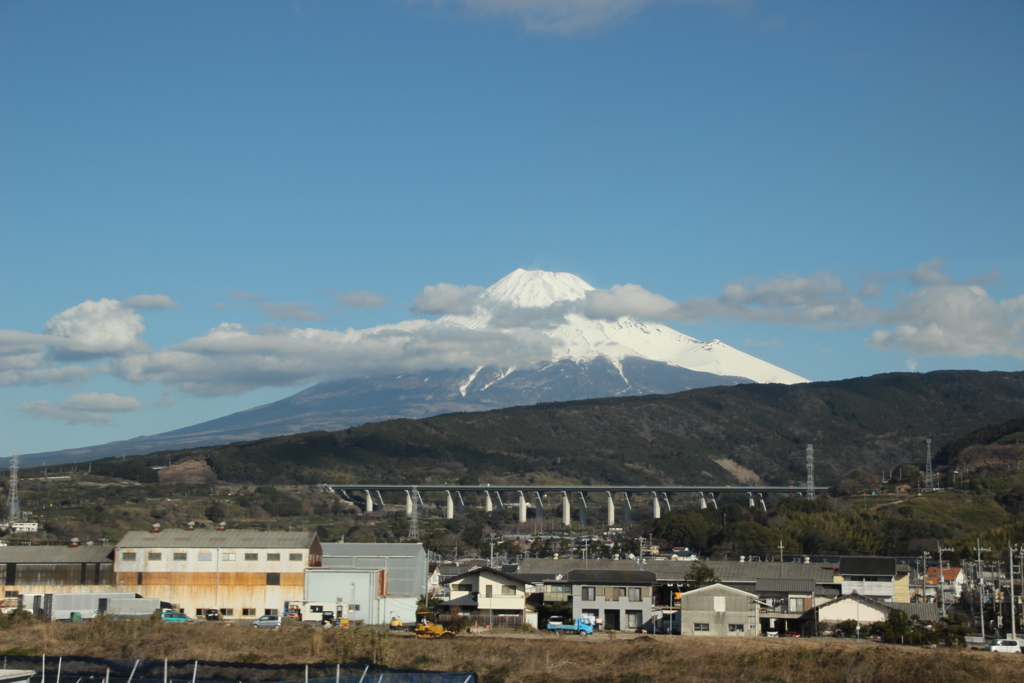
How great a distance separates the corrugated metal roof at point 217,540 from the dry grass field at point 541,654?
36.8ft

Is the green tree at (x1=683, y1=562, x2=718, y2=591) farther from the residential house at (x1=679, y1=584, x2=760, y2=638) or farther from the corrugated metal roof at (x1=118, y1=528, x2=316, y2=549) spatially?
the corrugated metal roof at (x1=118, y1=528, x2=316, y2=549)

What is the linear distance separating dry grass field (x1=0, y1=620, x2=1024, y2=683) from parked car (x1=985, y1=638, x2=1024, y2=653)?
4.20 meters

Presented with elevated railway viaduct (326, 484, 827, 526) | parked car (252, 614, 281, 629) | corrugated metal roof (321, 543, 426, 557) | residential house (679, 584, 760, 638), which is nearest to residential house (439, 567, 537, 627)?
corrugated metal roof (321, 543, 426, 557)

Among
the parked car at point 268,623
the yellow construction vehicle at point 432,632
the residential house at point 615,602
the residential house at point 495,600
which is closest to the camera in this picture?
the yellow construction vehicle at point 432,632

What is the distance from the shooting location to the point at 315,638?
3566 cm

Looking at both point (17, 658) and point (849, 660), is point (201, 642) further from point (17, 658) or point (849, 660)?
point (849, 660)

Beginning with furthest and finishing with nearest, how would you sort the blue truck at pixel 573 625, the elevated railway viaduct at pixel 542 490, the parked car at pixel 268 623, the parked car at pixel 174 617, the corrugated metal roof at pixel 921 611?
the elevated railway viaduct at pixel 542 490, the corrugated metal roof at pixel 921 611, the blue truck at pixel 573 625, the parked car at pixel 268 623, the parked car at pixel 174 617

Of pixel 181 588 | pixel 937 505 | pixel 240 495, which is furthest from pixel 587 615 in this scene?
pixel 240 495

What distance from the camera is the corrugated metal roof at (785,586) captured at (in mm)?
51250

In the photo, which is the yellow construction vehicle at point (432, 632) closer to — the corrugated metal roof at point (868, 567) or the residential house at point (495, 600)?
the residential house at point (495, 600)

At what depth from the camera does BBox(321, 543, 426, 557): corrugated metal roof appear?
182 ft

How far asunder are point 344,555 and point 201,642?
2013 centimetres

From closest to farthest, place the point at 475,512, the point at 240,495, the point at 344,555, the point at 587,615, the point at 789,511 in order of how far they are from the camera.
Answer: the point at 587,615 < the point at 344,555 < the point at 789,511 < the point at 240,495 < the point at 475,512

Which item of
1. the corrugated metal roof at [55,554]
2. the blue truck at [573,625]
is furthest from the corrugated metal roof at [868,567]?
the corrugated metal roof at [55,554]
